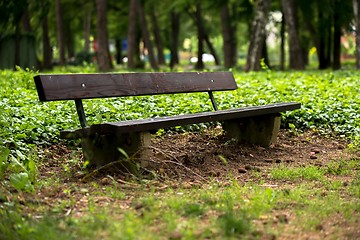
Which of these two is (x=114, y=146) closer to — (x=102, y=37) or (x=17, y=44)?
(x=17, y=44)

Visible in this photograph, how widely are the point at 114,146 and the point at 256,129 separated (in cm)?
241

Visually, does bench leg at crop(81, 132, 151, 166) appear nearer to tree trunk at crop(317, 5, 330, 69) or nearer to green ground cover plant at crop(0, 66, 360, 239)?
green ground cover plant at crop(0, 66, 360, 239)

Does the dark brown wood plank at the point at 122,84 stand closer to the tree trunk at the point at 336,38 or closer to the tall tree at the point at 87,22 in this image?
the tree trunk at the point at 336,38

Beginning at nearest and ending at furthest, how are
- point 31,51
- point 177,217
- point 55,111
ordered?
point 177,217
point 55,111
point 31,51

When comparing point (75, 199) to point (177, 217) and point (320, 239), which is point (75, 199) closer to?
point (177, 217)

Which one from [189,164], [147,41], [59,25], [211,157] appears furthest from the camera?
[59,25]

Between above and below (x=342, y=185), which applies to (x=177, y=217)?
above

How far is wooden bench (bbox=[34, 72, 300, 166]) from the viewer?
5.62 meters

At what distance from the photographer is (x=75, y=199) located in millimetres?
4773

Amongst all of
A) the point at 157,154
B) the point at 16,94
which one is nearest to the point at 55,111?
the point at 16,94

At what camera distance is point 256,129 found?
766 cm

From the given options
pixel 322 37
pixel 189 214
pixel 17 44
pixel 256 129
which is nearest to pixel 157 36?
pixel 322 37

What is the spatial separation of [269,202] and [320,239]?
0.80m

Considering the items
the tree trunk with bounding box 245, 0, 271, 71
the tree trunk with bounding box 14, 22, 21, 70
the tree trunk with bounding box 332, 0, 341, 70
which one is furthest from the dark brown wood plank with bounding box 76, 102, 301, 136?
the tree trunk with bounding box 332, 0, 341, 70
